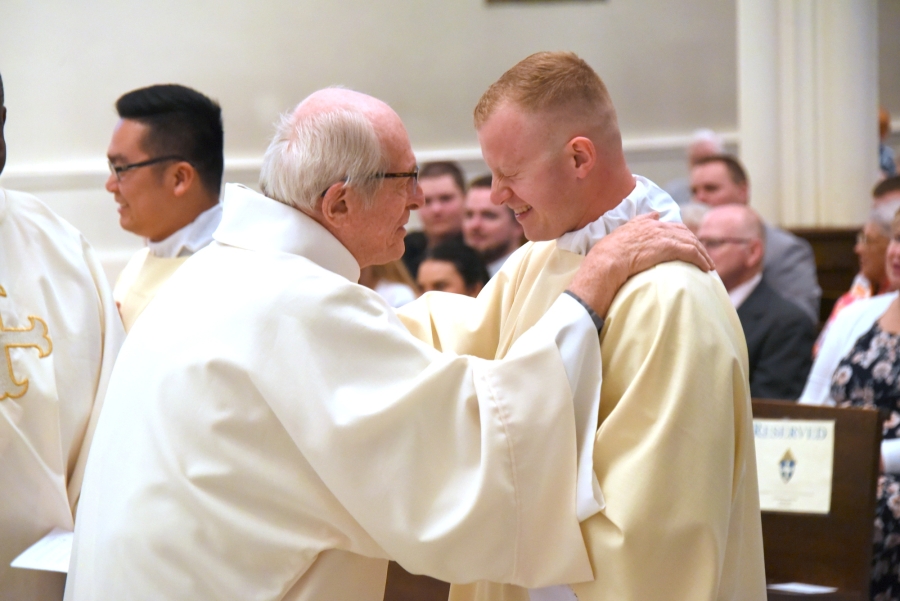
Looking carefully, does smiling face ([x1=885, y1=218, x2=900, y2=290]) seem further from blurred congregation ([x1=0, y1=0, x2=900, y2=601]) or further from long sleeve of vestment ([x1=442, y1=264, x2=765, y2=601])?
long sleeve of vestment ([x1=442, y1=264, x2=765, y2=601])

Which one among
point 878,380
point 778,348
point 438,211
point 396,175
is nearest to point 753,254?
point 778,348

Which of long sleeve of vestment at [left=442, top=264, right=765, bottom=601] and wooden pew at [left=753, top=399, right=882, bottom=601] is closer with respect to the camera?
long sleeve of vestment at [left=442, top=264, right=765, bottom=601]

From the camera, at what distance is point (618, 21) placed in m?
8.94

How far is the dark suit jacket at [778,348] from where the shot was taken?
464 centimetres

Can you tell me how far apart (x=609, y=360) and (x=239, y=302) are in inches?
31.0

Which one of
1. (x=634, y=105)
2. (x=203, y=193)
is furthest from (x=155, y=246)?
(x=634, y=105)

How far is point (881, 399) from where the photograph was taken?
3859mm

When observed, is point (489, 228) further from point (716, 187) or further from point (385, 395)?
point (385, 395)

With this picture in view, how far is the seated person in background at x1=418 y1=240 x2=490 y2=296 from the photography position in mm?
4633

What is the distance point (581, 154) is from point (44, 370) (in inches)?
60.1

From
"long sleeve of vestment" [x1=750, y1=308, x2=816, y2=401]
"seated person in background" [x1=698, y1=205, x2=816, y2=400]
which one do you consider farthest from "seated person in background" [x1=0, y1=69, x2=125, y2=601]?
"long sleeve of vestment" [x1=750, y1=308, x2=816, y2=401]

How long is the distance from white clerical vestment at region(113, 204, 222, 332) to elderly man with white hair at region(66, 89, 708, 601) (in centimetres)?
136

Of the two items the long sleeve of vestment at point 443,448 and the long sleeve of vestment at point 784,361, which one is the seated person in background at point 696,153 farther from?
the long sleeve of vestment at point 443,448

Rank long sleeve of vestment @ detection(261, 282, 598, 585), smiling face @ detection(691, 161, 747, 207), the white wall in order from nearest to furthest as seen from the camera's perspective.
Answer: long sleeve of vestment @ detection(261, 282, 598, 585), smiling face @ detection(691, 161, 747, 207), the white wall
